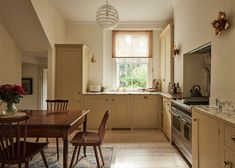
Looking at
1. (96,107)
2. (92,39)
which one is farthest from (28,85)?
(96,107)

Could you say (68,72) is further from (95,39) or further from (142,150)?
(142,150)

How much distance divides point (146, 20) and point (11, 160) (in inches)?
194

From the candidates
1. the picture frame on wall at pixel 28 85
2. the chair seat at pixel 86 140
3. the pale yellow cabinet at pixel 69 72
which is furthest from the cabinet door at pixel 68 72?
the chair seat at pixel 86 140

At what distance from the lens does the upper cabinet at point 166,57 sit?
17.9ft

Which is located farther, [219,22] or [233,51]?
[219,22]

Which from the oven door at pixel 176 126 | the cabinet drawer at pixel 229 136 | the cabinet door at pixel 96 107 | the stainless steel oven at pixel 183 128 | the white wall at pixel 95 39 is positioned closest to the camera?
the cabinet drawer at pixel 229 136

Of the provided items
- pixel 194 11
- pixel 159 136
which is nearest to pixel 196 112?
pixel 194 11

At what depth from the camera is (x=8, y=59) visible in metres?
4.98

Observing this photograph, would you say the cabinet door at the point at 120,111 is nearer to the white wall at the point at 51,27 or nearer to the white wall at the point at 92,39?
the white wall at the point at 92,39

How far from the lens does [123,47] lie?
263 inches

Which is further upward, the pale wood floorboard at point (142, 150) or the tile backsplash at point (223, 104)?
the tile backsplash at point (223, 104)

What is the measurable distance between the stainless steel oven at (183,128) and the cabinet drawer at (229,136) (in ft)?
4.13

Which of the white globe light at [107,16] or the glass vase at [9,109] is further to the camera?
the white globe light at [107,16]

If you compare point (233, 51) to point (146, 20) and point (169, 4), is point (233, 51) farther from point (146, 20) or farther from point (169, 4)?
point (146, 20)
